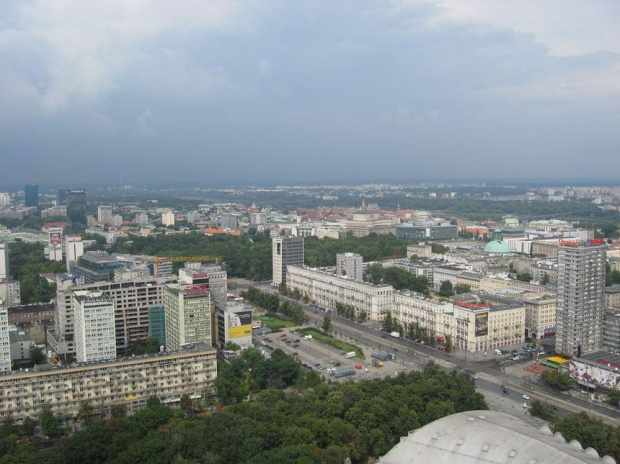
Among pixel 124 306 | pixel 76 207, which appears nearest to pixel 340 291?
pixel 124 306

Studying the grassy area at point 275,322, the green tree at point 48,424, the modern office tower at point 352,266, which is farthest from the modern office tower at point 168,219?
the green tree at point 48,424

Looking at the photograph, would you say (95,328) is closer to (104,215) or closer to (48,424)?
(48,424)

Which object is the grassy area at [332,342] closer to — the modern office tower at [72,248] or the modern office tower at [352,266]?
the modern office tower at [352,266]

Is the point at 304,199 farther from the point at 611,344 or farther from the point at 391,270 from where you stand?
the point at 611,344

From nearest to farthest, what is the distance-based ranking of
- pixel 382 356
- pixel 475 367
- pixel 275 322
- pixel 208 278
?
pixel 475 367
pixel 382 356
pixel 208 278
pixel 275 322

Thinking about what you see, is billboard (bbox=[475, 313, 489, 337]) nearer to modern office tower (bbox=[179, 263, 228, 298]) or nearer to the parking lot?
the parking lot

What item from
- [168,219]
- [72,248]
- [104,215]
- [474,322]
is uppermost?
[104,215]
